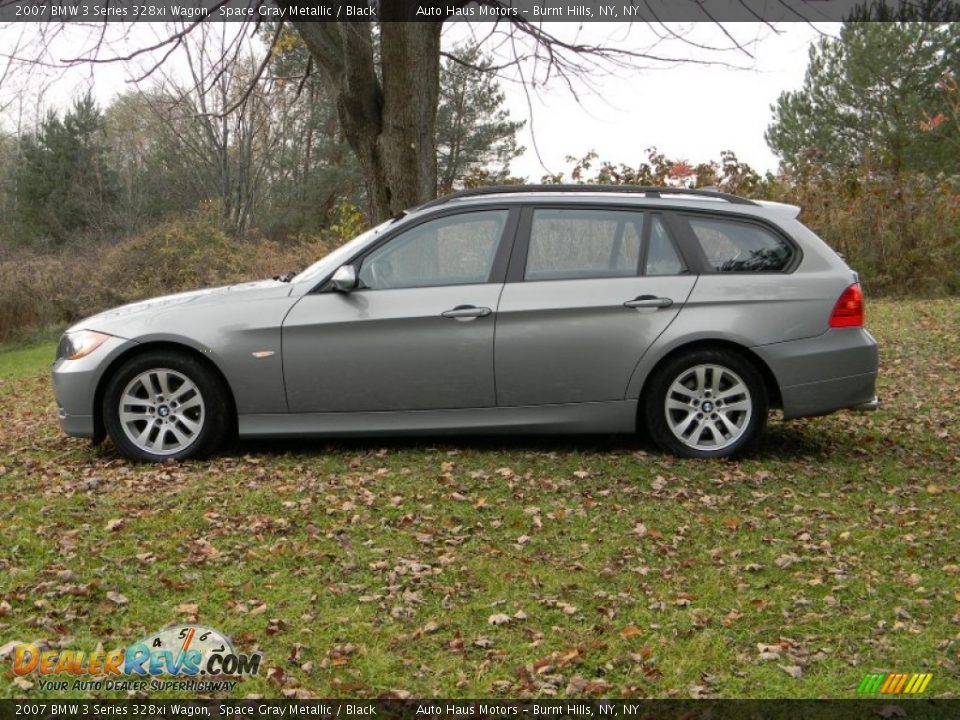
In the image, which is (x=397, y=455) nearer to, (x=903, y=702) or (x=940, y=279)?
(x=903, y=702)

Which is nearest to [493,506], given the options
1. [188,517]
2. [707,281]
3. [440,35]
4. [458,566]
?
[458,566]

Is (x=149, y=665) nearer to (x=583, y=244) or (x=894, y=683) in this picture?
(x=894, y=683)

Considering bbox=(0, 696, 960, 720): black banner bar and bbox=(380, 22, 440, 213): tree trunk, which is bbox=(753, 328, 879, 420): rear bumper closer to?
bbox=(0, 696, 960, 720): black banner bar

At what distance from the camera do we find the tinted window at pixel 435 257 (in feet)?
24.9

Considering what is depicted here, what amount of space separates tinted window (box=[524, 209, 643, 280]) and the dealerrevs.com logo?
12.6 ft

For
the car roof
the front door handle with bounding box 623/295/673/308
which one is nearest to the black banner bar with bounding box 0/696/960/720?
the front door handle with bounding box 623/295/673/308

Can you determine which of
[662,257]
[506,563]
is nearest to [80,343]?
[506,563]

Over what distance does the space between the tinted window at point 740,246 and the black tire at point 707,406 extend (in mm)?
668

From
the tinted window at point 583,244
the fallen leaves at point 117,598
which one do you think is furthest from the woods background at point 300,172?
the fallen leaves at point 117,598

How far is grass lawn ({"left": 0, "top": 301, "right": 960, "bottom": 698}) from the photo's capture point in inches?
175

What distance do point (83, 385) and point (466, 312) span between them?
264 cm

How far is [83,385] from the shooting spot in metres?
7.54

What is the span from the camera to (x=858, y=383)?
303 inches

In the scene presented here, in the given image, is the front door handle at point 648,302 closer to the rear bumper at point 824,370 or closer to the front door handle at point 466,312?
the rear bumper at point 824,370
